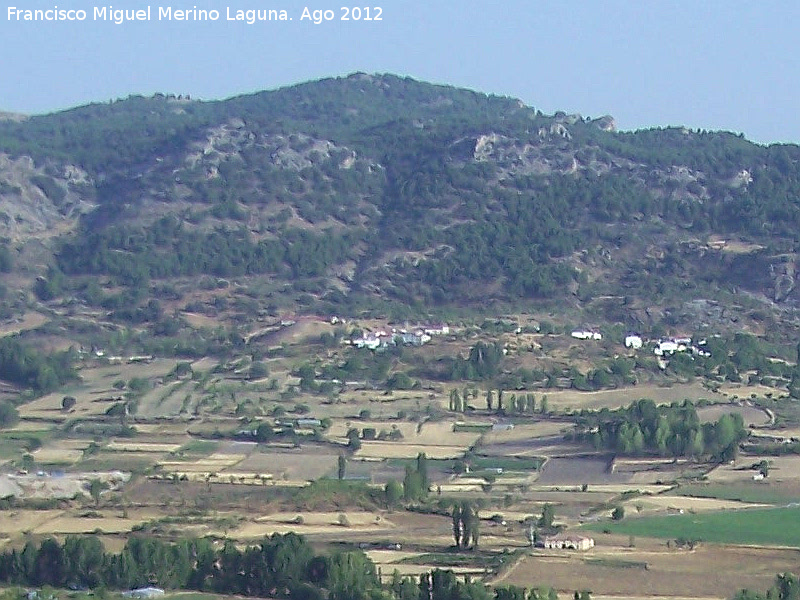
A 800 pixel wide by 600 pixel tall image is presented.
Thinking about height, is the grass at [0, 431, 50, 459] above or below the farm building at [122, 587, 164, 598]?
above

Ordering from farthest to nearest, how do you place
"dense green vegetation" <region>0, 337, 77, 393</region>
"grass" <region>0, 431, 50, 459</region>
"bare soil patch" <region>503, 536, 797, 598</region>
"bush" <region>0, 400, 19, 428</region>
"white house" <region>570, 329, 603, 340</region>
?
"white house" <region>570, 329, 603, 340</region>, "dense green vegetation" <region>0, 337, 77, 393</region>, "bush" <region>0, 400, 19, 428</region>, "grass" <region>0, 431, 50, 459</region>, "bare soil patch" <region>503, 536, 797, 598</region>

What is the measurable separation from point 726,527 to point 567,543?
5.90 metres

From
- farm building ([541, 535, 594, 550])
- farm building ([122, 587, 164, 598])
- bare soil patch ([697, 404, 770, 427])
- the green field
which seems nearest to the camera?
farm building ([122, 587, 164, 598])

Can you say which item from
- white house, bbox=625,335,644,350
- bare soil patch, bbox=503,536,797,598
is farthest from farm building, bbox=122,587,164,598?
white house, bbox=625,335,644,350

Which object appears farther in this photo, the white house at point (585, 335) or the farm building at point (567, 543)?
the white house at point (585, 335)

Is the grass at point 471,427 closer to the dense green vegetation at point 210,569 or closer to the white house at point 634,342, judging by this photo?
the white house at point 634,342

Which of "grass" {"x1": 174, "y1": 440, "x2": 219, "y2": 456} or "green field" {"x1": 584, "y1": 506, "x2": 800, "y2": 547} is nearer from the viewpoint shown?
"green field" {"x1": 584, "y1": 506, "x2": 800, "y2": 547}

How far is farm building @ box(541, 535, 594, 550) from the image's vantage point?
46438 millimetres

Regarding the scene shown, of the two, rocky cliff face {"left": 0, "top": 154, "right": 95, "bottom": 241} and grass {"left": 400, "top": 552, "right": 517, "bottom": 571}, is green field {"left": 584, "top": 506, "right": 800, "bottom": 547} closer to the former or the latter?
grass {"left": 400, "top": 552, "right": 517, "bottom": 571}

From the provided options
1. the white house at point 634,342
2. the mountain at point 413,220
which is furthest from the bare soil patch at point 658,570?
the mountain at point 413,220

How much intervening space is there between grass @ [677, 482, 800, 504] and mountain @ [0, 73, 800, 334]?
4548 cm

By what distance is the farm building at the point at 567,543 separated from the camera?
152 ft

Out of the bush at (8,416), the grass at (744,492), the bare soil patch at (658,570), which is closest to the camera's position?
the bare soil patch at (658,570)

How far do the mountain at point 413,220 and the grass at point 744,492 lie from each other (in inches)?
1791
